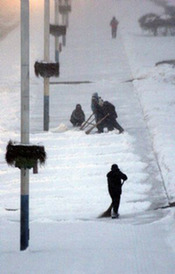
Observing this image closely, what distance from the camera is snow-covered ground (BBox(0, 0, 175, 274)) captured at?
9.65m

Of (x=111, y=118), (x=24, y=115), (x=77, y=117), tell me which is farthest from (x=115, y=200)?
(x=77, y=117)

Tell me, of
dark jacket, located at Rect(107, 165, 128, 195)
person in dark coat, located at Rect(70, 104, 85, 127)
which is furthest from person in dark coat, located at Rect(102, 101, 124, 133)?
dark jacket, located at Rect(107, 165, 128, 195)

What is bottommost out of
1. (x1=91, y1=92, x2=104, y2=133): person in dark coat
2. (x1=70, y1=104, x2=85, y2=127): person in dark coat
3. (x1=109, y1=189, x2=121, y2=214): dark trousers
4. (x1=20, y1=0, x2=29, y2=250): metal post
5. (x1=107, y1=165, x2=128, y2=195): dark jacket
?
(x1=70, y1=104, x2=85, y2=127): person in dark coat

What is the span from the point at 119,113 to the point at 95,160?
519cm

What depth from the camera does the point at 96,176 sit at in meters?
14.3

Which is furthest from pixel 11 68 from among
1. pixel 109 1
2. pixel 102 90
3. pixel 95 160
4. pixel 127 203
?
pixel 109 1

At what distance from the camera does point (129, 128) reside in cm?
1831

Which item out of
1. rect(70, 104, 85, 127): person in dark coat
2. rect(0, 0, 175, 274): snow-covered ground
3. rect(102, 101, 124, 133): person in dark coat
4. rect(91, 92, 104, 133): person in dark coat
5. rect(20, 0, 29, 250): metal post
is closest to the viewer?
rect(0, 0, 175, 274): snow-covered ground

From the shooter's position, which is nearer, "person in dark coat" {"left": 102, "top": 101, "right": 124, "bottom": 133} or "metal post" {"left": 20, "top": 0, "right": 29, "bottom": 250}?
"metal post" {"left": 20, "top": 0, "right": 29, "bottom": 250}

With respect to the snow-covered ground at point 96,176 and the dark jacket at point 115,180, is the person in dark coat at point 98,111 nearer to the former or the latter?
the snow-covered ground at point 96,176

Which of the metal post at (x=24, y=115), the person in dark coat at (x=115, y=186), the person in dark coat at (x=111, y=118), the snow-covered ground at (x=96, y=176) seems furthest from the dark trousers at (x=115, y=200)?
the person in dark coat at (x=111, y=118)

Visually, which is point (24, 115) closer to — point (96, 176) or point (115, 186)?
point (115, 186)

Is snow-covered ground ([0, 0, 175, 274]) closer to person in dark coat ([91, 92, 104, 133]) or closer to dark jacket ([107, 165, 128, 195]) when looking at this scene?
person in dark coat ([91, 92, 104, 133])

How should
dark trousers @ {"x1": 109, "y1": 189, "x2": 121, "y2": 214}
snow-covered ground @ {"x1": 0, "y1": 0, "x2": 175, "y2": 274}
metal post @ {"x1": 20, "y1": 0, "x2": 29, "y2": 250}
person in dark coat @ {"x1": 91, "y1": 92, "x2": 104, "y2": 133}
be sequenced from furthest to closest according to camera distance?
person in dark coat @ {"x1": 91, "y1": 92, "x2": 104, "y2": 133}, dark trousers @ {"x1": 109, "y1": 189, "x2": 121, "y2": 214}, metal post @ {"x1": 20, "y1": 0, "x2": 29, "y2": 250}, snow-covered ground @ {"x1": 0, "y1": 0, "x2": 175, "y2": 274}
